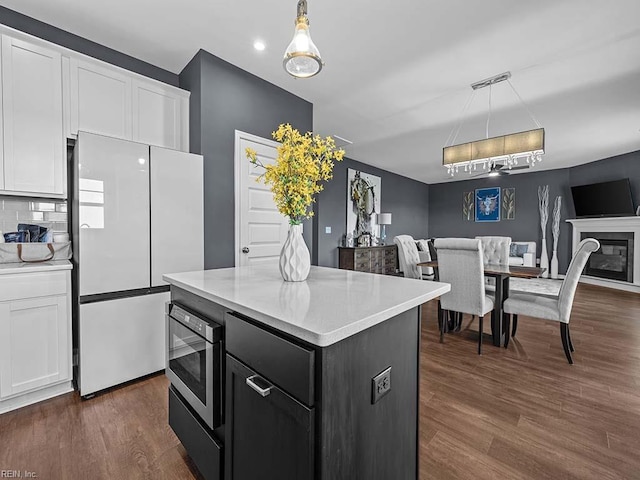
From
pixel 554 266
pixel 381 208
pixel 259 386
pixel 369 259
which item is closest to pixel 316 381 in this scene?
pixel 259 386

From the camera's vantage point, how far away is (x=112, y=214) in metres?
2.14

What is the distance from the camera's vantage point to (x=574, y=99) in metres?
3.53

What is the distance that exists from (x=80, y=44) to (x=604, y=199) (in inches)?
347

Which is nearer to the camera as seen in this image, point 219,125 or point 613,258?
point 219,125

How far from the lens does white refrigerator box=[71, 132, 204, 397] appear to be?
81.0 inches

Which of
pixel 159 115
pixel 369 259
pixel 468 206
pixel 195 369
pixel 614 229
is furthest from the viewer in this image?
pixel 468 206

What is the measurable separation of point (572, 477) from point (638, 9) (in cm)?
306

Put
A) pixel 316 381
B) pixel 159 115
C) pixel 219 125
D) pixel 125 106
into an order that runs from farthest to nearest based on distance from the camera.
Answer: pixel 219 125, pixel 159 115, pixel 125 106, pixel 316 381

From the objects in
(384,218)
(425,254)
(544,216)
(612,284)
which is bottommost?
(612,284)

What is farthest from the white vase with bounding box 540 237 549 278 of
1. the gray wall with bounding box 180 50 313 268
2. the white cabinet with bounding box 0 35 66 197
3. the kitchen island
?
the white cabinet with bounding box 0 35 66 197

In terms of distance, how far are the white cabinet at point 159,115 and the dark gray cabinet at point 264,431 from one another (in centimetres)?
244

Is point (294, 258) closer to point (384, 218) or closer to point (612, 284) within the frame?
point (384, 218)

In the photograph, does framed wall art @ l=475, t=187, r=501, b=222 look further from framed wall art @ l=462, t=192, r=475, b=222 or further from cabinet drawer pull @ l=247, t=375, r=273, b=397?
cabinet drawer pull @ l=247, t=375, r=273, b=397

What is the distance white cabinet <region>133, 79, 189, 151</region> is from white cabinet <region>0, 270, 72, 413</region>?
1.37 meters
